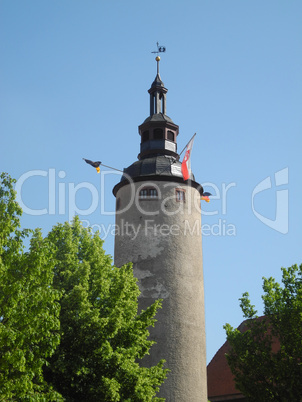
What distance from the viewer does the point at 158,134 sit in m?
32.7

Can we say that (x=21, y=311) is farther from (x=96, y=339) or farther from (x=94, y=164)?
(x=94, y=164)

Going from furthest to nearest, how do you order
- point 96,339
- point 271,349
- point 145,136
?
point 145,136 < point 271,349 < point 96,339

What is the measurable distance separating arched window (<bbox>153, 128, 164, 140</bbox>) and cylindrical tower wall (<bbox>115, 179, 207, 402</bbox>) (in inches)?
139

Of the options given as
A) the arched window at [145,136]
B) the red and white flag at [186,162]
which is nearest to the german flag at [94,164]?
the arched window at [145,136]

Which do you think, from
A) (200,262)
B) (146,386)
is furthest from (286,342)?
(146,386)

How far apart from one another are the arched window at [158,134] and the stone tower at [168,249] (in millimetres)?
46

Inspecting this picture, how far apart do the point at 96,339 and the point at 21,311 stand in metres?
5.12

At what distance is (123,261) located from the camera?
29.4m

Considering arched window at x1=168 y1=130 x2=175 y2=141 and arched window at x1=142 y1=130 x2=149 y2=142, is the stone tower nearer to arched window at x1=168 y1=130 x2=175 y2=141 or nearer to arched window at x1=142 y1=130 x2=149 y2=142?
arched window at x1=168 y1=130 x2=175 y2=141

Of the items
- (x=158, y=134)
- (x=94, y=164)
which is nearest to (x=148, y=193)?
(x=94, y=164)

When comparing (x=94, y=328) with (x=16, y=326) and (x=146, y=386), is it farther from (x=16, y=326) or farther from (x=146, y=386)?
(x=16, y=326)

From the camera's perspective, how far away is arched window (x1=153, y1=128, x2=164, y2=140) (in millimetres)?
32656

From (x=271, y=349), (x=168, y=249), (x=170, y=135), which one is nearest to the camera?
(x=271, y=349)

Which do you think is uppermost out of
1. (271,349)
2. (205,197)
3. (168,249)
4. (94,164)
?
(94,164)
